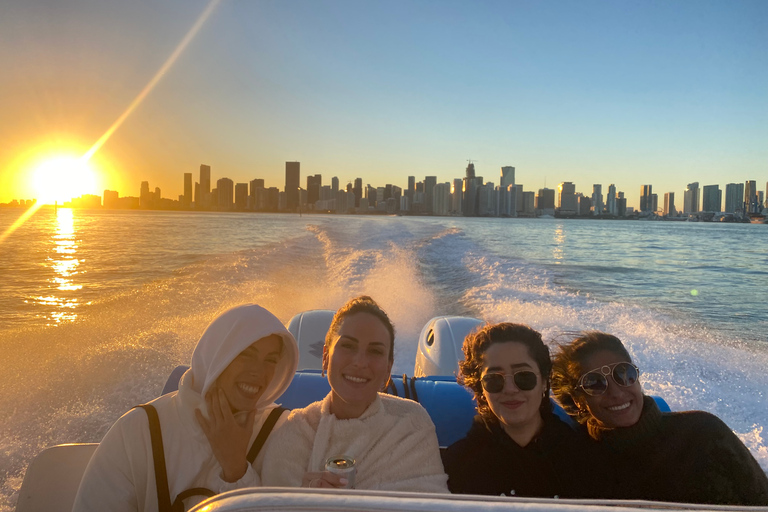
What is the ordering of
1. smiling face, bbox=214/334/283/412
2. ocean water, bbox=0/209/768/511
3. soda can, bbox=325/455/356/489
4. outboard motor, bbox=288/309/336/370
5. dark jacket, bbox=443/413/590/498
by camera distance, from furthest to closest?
ocean water, bbox=0/209/768/511 → outboard motor, bbox=288/309/336/370 → dark jacket, bbox=443/413/590/498 → smiling face, bbox=214/334/283/412 → soda can, bbox=325/455/356/489

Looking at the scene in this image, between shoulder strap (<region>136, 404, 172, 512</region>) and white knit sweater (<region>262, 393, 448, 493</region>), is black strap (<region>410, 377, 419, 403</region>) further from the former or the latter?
shoulder strap (<region>136, 404, 172, 512</region>)

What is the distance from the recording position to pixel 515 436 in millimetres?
2006

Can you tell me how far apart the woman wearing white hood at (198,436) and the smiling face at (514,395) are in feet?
3.03

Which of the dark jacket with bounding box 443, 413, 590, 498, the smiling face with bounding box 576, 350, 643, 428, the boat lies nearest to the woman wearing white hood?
the boat

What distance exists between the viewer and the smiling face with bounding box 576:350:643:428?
2.03 m

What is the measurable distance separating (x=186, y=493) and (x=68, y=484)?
0.79 m

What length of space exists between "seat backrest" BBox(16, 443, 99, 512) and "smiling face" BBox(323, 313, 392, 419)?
47.5 inches

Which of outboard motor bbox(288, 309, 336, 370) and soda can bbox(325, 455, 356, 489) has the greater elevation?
soda can bbox(325, 455, 356, 489)

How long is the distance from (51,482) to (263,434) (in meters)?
1.00

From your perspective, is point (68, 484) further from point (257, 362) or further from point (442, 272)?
point (442, 272)

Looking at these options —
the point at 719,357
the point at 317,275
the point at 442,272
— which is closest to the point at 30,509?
the point at 719,357

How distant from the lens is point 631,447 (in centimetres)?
198

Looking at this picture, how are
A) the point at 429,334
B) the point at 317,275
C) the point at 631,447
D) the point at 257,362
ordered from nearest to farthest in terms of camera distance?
the point at 257,362
the point at 631,447
the point at 429,334
the point at 317,275

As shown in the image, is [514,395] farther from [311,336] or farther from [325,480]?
[311,336]
